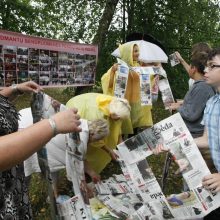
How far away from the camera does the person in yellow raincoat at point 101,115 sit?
9.71ft

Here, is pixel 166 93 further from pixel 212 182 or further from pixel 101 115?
pixel 212 182

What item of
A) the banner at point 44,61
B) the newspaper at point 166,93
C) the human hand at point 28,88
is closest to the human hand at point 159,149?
the human hand at point 28,88

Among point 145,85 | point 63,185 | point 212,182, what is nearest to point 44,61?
point 145,85

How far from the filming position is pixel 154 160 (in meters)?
5.09

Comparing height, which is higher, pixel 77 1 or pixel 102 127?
pixel 77 1

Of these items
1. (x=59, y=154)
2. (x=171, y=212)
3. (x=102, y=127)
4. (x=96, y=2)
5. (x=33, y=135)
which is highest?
(x=96, y=2)

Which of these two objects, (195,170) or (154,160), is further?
(154,160)

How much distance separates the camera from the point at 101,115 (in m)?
2.97

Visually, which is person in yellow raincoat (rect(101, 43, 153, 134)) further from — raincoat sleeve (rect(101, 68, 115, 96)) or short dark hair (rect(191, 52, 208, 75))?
short dark hair (rect(191, 52, 208, 75))

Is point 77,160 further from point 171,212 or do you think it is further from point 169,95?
point 169,95

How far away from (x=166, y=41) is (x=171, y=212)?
25.6 feet

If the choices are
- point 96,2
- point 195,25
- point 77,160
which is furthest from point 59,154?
point 195,25

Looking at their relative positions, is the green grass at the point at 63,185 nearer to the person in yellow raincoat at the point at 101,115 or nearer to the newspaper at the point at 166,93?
the person in yellow raincoat at the point at 101,115

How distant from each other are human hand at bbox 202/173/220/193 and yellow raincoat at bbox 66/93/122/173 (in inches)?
44.6
